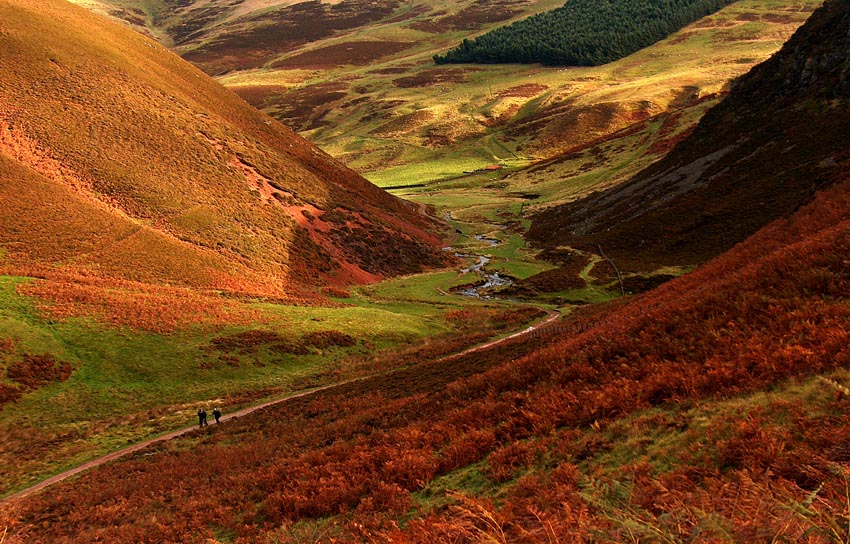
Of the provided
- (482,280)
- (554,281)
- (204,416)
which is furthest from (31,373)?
(554,281)

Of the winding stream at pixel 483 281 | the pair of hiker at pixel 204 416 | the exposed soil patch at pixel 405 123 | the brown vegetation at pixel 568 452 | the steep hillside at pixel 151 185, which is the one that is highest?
the exposed soil patch at pixel 405 123

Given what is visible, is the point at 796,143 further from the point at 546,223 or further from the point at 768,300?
the point at 768,300

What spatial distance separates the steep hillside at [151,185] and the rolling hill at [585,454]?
3016 cm

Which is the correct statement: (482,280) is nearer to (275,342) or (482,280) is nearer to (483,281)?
(483,281)

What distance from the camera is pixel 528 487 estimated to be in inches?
329

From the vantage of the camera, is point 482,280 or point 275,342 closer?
point 275,342

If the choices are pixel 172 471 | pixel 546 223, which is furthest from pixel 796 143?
pixel 172 471

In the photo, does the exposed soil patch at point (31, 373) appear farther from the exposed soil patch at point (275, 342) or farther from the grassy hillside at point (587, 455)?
the grassy hillside at point (587, 455)

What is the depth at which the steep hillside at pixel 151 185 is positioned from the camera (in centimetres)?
4412

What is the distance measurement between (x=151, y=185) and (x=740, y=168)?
74.0 m

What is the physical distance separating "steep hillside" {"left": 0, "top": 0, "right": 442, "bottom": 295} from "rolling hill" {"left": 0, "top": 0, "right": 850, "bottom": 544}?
30.2m

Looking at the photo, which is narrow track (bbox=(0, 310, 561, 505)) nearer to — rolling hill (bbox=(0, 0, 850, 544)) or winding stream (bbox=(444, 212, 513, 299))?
rolling hill (bbox=(0, 0, 850, 544))

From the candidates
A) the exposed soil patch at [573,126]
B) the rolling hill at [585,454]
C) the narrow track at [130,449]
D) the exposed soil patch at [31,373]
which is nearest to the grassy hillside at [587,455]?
the rolling hill at [585,454]

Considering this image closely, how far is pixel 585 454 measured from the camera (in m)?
9.04
